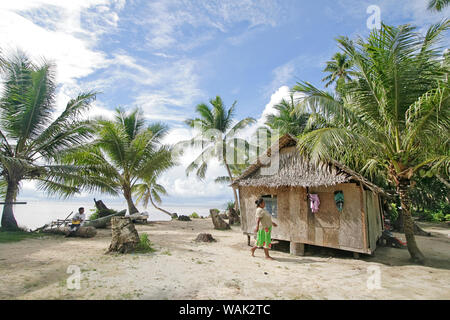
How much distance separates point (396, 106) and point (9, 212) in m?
13.9

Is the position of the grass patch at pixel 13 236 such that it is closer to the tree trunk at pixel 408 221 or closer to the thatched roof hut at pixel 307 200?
the thatched roof hut at pixel 307 200

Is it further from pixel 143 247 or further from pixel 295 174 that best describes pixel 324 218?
pixel 143 247

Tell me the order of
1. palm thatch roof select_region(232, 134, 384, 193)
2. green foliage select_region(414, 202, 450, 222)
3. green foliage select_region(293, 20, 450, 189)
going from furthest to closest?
green foliage select_region(414, 202, 450, 222), palm thatch roof select_region(232, 134, 384, 193), green foliage select_region(293, 20, 450, 189)

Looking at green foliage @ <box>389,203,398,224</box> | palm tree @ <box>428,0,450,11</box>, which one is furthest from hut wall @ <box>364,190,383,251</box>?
palm tree @ <box>428,0,450,11</box>

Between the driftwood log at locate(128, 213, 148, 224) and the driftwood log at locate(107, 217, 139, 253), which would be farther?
the driftwood log at locate(128, 213, 148, 224)

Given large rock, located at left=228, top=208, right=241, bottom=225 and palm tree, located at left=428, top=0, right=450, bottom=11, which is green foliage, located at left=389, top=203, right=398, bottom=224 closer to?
large rock, located at left=228, top=208, right=241, bottom=225

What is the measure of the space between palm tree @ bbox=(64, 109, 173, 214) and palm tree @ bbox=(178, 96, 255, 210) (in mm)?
2698

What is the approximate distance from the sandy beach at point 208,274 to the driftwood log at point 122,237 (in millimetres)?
365

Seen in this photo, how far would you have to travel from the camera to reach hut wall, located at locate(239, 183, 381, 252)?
21.4 feet

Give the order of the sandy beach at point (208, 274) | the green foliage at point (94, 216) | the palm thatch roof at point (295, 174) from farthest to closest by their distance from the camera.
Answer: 1. the green foliage at point (94, 216)
2. the palm thatch roof at point (295, 174)
3. the sandy beach at point (208, 274)

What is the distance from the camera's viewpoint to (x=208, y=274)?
503 cm

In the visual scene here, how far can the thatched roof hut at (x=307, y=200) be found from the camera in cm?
651

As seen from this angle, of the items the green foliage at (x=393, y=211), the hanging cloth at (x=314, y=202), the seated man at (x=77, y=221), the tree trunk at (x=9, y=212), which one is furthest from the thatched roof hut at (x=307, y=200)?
the green foliage at (x=393, y=211)
